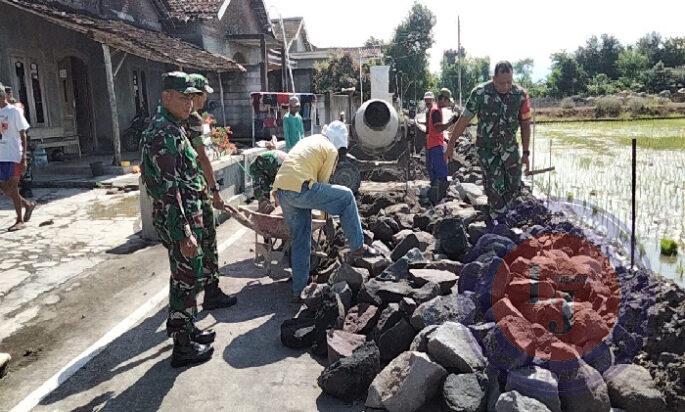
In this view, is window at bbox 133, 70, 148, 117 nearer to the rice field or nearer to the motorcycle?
the motorcycle

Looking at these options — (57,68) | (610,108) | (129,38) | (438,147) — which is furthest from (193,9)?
(610,108)

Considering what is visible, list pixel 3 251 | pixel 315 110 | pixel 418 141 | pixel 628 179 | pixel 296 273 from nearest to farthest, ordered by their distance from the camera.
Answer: pixel 296 273, pixel 3 251, pixel 628 179, pixel 418 141, pixel 315 110

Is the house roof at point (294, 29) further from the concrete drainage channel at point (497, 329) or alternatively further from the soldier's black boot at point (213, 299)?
the concrete drainage channel at point (497, 329)

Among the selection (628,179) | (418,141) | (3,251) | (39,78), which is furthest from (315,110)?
(3,251)

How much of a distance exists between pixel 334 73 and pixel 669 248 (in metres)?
23.9

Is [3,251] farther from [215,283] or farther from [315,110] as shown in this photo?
[315,110]

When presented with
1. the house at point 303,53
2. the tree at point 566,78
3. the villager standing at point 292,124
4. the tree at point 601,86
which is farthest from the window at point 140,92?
the tree at point 566,78

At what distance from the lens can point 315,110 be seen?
51.4 ft

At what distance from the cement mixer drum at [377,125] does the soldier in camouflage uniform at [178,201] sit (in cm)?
583

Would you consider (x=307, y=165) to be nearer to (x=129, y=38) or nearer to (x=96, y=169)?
(x=96, y=169)

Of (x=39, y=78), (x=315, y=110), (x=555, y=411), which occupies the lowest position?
(x=555, y=411)

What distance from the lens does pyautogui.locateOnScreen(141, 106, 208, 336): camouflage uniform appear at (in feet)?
11.3

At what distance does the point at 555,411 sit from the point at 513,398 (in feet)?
0.82

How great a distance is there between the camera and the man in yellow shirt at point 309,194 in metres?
4.40
